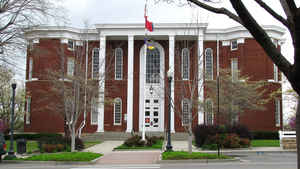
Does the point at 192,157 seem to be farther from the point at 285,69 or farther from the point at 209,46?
the point at 209,46

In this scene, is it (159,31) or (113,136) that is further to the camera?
(159,31)

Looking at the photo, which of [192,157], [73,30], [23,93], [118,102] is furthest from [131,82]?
[192,157]

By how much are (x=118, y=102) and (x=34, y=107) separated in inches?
362

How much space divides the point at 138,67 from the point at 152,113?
218 inches

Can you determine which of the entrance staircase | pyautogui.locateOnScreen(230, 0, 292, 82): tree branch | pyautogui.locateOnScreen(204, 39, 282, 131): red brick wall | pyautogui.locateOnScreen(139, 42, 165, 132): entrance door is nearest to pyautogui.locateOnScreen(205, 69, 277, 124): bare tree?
the entrance staircase

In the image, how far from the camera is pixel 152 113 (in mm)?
38188

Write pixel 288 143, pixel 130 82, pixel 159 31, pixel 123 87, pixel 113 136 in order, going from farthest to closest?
1. pixel 123 87
2. pixel 159 31
3. pixel 130 82
4. pixel 113 136
5. pixel 288 143

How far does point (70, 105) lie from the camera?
19.3 m

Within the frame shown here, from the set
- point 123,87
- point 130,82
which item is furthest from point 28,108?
point 130,82

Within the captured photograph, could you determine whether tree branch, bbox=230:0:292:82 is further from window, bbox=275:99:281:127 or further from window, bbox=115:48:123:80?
window, bbox=115:48:123:80

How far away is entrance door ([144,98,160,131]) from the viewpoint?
124 ft

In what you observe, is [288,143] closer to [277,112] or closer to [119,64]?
[277,112]

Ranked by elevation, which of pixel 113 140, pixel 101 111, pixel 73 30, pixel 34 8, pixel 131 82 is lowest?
pixel 113 140

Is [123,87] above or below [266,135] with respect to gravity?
above
